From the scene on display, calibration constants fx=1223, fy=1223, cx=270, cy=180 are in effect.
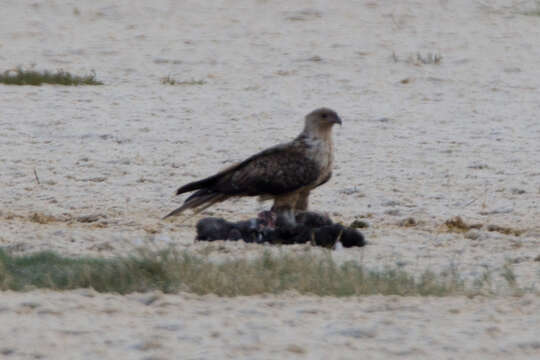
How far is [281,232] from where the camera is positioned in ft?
28.1

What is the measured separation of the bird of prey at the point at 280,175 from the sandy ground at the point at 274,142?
48 centimetres

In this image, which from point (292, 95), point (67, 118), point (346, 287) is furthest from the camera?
point (292, 95)

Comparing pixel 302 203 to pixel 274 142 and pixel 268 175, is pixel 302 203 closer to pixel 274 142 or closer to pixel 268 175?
pixel 268 175

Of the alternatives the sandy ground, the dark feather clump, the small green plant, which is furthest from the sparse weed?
the dark feather clump

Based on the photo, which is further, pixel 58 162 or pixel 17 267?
pixel 58 162

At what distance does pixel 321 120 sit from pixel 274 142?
3.48m

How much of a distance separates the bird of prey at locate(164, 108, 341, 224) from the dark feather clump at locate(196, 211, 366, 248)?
163 millimetres

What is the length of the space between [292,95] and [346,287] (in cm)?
839

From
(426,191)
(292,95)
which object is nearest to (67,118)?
(292,95)

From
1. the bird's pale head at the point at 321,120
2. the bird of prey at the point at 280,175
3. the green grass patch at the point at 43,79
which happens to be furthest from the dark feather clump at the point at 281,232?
the green grass patch at the point at 43,79

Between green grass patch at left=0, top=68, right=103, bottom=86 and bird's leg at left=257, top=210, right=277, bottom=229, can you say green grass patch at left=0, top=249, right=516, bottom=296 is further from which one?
green grass patch at left=0, top=68, right=103, bottom=86

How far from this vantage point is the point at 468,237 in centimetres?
886

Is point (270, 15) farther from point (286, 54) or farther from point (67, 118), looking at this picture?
point (67, 118)

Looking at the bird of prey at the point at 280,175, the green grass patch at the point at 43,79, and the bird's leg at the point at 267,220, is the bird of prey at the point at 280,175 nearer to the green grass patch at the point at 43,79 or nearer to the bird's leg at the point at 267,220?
the bird's leg at the point at 267,220
